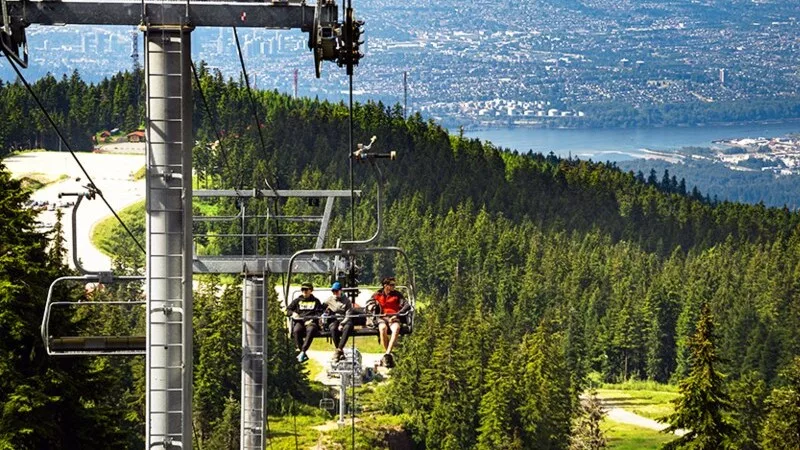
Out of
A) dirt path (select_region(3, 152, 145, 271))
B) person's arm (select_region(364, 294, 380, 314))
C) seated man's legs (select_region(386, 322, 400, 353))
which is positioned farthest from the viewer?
dirt path (select_region(3, 152, 145, 271))

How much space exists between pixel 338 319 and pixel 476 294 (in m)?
101

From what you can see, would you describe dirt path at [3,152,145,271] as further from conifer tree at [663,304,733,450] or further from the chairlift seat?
the chairlift seat

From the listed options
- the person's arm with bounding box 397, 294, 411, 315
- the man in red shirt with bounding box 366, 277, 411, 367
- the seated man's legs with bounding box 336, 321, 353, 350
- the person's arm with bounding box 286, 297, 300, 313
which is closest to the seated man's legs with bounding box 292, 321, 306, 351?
the person's arm with bounding box 286, 297, 300, 313

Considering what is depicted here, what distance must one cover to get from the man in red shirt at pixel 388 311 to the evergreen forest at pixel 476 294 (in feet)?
9.21

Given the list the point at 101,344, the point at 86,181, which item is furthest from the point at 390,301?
the point at 86,181

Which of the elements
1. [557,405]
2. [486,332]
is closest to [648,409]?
[486,332]

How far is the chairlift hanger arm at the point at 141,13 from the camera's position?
1372cm

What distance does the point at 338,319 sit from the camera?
2214cm

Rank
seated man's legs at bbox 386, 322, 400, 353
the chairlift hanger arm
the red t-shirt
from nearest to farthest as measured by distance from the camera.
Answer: the chairlift hanger arm < seated man's legs at bbox 386, 322, 400, 353 < the red t-shirt

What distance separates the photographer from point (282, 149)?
157625 mm

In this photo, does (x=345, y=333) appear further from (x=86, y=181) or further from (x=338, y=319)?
(x=86, y=181)

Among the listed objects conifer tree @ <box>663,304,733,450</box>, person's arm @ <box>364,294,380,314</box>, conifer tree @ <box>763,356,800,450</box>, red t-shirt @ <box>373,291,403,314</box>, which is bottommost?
conifer tree @ <box>763,356,800,450</box>

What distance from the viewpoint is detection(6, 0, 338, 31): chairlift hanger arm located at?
13.7m

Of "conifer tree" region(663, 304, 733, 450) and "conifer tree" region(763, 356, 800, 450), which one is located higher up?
"conifer tree" region(663, 304, 733, 450)
